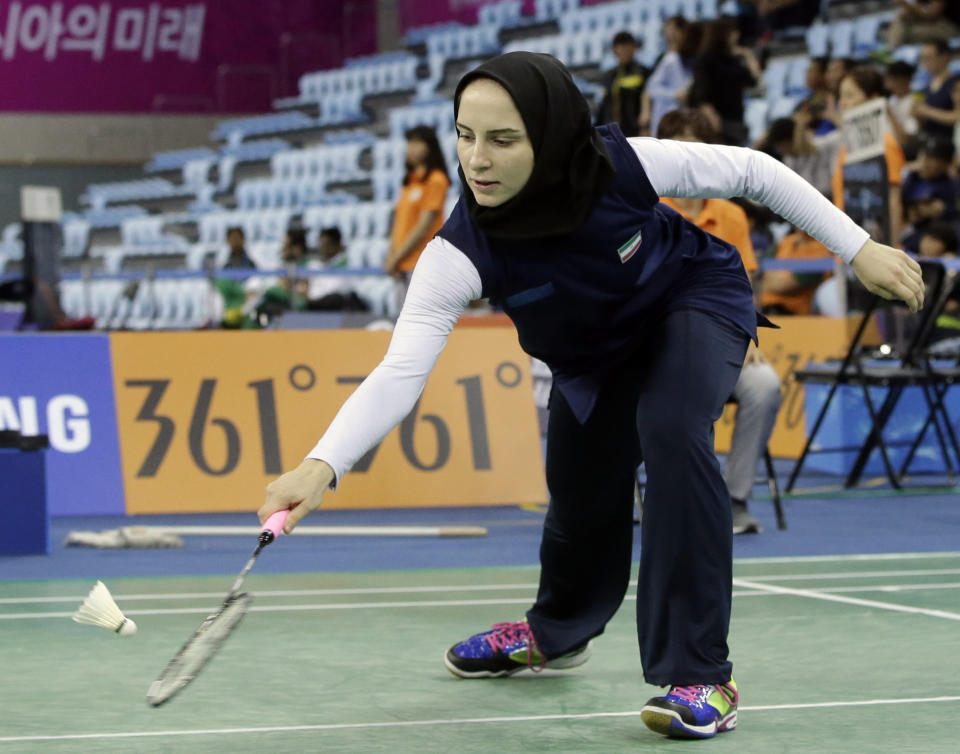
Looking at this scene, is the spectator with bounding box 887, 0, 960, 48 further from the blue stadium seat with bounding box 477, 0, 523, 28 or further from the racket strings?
the racket strings

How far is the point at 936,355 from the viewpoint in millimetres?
8422

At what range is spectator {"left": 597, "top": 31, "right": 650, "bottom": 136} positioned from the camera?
14.2 m

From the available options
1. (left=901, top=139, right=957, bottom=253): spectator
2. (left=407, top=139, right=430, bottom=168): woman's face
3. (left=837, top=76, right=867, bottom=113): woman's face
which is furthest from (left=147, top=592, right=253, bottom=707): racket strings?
(left=901, top=139, right=957, bottom=253): spectator

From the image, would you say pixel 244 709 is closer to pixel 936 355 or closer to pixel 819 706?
pixel 819 706

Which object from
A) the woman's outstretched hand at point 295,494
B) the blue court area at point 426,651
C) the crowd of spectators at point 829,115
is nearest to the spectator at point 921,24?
the crowd of spectators at point 829,115

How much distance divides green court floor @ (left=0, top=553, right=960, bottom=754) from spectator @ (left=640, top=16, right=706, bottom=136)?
27.5 ft

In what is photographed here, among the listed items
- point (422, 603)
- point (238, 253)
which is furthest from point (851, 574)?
point (238, 253)

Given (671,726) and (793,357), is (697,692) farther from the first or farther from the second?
(793,357)

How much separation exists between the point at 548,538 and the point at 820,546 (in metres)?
3.01

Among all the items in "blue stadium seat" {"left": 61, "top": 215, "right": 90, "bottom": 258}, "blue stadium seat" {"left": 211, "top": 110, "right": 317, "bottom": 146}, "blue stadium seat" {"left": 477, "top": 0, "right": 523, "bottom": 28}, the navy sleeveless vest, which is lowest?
"blue stadium seat" {"left": 61, "top": 215, "right": 90, "bottom": 258}

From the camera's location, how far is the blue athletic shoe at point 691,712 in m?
3.29

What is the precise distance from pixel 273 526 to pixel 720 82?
10864 millimetres

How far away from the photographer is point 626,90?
1420cm

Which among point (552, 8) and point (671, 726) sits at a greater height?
point (552, 8)
